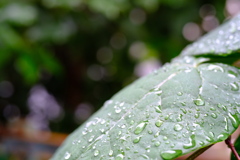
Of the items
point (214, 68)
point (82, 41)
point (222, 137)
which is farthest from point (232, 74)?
point (82, 41)

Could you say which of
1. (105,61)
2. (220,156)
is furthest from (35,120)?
(220,156)

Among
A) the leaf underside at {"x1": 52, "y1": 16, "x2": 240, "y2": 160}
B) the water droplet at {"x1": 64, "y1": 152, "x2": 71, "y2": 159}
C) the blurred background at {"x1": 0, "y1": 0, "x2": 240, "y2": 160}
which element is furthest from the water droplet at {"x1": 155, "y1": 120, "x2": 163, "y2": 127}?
the blurred background at {"x1": 0, "y1": 0, "x2": 240, "y2": 160}

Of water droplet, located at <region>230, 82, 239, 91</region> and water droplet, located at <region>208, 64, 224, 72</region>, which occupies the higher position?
water droplet, located at <region>208, 64, 224, 72</region>

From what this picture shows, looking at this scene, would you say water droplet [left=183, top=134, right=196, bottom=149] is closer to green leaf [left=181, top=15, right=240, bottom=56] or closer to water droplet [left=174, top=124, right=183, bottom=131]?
water droplet [left=174, top=124, right=183, bottom=131]

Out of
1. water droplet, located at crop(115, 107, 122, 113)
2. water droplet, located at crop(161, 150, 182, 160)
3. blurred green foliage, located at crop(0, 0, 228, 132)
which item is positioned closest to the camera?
water droplet, located at crop(161, 150, 182, 160)

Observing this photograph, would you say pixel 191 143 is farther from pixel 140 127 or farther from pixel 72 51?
pixel 72 51

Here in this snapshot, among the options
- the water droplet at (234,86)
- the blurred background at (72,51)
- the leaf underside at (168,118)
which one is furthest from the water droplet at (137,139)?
the blurred background at (72,51)

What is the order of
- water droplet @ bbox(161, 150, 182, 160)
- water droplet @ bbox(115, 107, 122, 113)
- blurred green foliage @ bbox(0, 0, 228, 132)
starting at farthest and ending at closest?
blurred green foliage @ bbox(0, 0, 228, 132) → water droplet @ bbox(115, 107, 122, 113) → water droplet @ bbox(161, 150, 182, 160)
